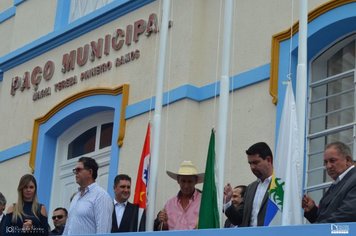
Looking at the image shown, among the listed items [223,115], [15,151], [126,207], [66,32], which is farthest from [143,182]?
[15,151]

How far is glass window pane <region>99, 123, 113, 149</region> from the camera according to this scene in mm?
14016

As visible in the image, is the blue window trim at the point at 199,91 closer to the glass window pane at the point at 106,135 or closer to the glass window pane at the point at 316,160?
the glass window pane at the point at 106,135

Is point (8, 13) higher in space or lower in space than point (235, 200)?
higher

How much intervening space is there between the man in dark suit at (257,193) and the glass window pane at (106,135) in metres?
4.94

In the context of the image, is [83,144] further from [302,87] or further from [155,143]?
[302,87]

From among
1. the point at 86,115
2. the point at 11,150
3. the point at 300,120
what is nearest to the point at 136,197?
the point at 300,120

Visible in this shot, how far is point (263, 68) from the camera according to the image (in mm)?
11758

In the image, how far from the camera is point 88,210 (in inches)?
399

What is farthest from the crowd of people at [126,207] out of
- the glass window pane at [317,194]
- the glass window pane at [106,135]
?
the glass window pane at [106,135]

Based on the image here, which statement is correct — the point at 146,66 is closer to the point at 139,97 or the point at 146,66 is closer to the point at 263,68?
the point at 139,97

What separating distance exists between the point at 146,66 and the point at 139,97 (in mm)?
429

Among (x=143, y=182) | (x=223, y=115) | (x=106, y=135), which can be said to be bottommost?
(x=143, y=182)

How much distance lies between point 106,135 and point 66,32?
5.91 feet

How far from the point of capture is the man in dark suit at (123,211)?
10.6 m
